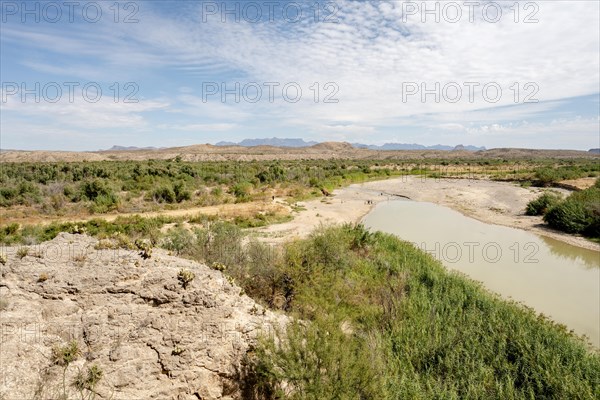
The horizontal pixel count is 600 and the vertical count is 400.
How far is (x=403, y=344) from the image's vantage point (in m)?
8.80

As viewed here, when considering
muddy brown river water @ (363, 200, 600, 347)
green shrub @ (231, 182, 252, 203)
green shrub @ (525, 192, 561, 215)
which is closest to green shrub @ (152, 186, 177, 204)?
green shrub @ (231, 182, 252, 203)

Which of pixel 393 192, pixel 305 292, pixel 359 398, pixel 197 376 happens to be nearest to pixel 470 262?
pixel 305 292

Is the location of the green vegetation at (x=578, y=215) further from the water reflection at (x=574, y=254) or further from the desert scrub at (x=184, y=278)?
the desert scrub at (x=184, y=278)

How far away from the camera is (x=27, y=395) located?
516 centimetres

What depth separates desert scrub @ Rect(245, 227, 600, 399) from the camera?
20.8ft

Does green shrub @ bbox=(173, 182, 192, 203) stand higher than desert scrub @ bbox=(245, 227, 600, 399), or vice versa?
green shrub @ bbox=(173, 182, 192, 203)

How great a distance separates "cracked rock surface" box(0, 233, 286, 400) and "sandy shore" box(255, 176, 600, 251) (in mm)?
11723

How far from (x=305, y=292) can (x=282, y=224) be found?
15.2 meters

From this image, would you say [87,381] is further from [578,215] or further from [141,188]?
[141,188]

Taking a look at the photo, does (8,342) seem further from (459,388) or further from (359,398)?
(459,388)

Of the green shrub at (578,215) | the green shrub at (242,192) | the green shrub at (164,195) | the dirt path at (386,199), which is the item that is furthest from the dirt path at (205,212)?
the green shrub at (578,215)

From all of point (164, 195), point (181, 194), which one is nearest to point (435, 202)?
point (181, 194)

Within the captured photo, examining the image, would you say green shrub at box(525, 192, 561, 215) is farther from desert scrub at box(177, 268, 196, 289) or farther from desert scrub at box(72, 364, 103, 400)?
desert scrub at box(72, 364, 103, 400)

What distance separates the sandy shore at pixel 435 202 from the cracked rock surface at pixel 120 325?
11723 mm
